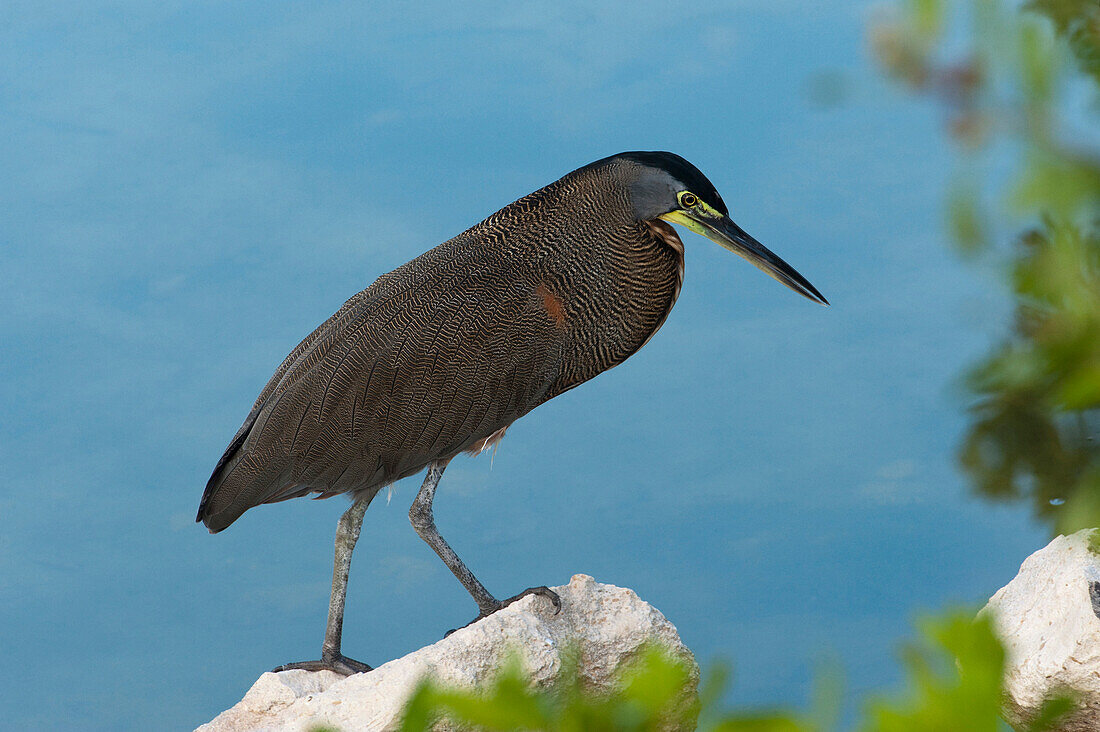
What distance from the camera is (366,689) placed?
12.5ft

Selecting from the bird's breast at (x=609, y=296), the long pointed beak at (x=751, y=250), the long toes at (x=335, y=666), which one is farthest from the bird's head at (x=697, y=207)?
the long toes at (x=335, y=666)

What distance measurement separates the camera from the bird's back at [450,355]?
12.9 ft

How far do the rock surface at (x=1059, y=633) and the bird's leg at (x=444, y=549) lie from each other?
1800 millimetres

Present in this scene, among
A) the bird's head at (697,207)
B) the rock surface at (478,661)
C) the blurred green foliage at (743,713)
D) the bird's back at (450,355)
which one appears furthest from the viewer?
the bird's head at (697,207)

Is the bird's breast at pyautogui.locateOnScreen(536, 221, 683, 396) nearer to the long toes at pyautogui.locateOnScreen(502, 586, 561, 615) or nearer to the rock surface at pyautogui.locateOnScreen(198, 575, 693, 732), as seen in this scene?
the long toes at pyautogui.locateOnScreen(502, 586, 561, 615)

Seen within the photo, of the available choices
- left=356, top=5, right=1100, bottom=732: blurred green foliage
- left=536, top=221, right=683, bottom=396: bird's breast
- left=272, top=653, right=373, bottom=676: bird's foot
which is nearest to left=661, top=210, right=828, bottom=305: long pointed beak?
left=536, top=221, right=683, bottom=396: bird's breast

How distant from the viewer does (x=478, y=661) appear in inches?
152

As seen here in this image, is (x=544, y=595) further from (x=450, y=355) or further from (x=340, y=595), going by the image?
(x=450, y=355)

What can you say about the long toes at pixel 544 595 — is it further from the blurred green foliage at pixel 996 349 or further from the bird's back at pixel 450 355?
the blurred green foliage at pixel 996 349

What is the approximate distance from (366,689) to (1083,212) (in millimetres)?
3362

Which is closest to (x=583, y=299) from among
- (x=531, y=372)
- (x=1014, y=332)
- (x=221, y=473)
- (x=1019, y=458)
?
(x=531, y=372)

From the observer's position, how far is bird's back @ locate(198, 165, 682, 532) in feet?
12.9

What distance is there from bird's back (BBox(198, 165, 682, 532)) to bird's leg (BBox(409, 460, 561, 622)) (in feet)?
0.53

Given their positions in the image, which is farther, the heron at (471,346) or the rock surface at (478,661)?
the heron at (471,346)
